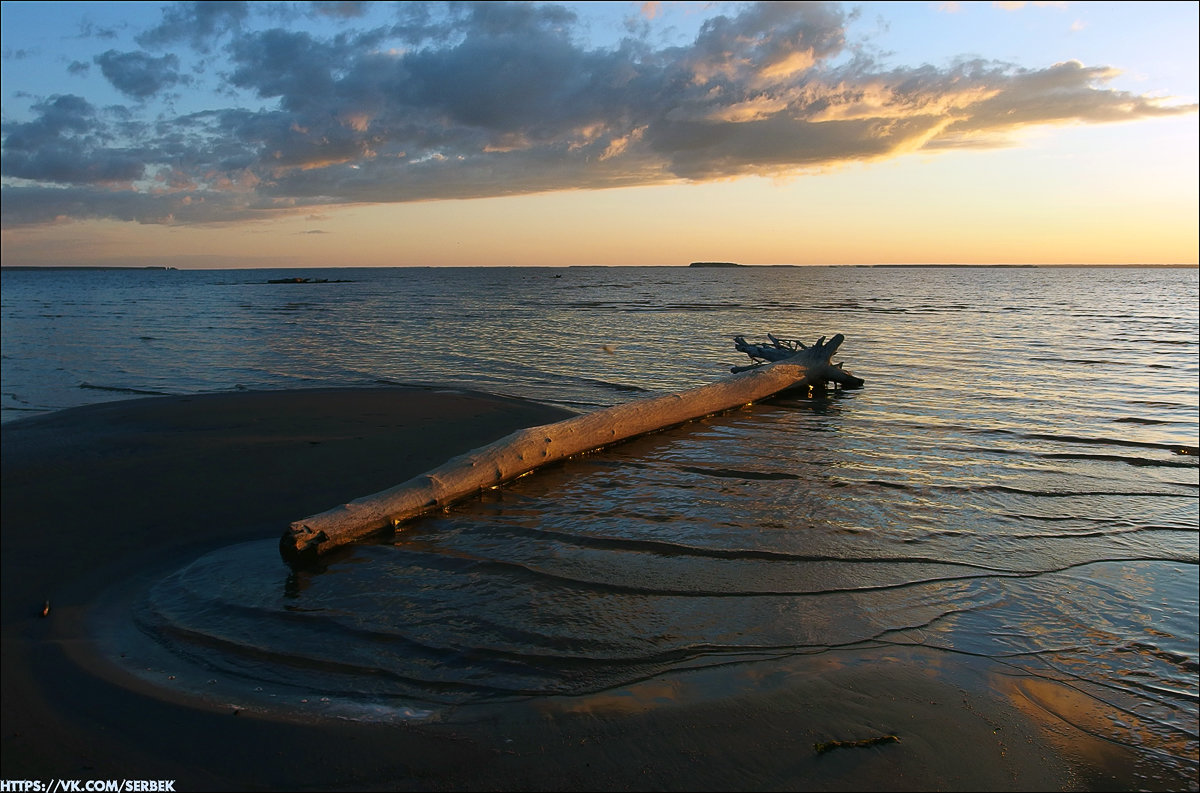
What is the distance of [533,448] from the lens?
761cm

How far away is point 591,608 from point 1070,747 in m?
2.61

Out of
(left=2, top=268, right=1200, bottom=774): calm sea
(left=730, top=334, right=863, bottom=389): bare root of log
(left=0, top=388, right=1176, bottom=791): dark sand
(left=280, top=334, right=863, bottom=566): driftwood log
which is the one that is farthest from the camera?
(left=730, top=334, right=863, bottom=389): bare root of log

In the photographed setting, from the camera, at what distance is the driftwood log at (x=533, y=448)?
212 inches

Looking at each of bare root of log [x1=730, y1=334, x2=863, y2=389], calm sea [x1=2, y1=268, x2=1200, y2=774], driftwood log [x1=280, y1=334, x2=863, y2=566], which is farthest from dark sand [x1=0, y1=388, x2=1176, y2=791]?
bare root of log [x1=730, y1=334, x2=863, y2=389]

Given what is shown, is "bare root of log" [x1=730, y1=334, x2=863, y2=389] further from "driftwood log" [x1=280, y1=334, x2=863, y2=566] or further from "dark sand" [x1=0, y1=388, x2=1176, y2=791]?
"dark sand" [x1=0, y1=388, x2=1176, y2=791]

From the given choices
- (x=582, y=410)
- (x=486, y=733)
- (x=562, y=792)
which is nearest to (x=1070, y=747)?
(x=562, y=792)

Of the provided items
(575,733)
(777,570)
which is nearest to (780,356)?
(777,570)

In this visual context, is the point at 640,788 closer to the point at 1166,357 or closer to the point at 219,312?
the point at 1166,357

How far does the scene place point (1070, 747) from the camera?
3305 millimetres

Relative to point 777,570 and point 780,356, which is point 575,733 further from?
point 780,356

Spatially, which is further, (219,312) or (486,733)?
(219,312)

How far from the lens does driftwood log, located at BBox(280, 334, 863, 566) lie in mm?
5383

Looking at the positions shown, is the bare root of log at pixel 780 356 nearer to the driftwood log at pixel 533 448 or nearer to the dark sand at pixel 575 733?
the driftwood log at pixel 533 448

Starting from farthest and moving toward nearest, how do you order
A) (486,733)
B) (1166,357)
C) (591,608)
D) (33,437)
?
(1166,357), (33,437), (591,608), (486,733)
